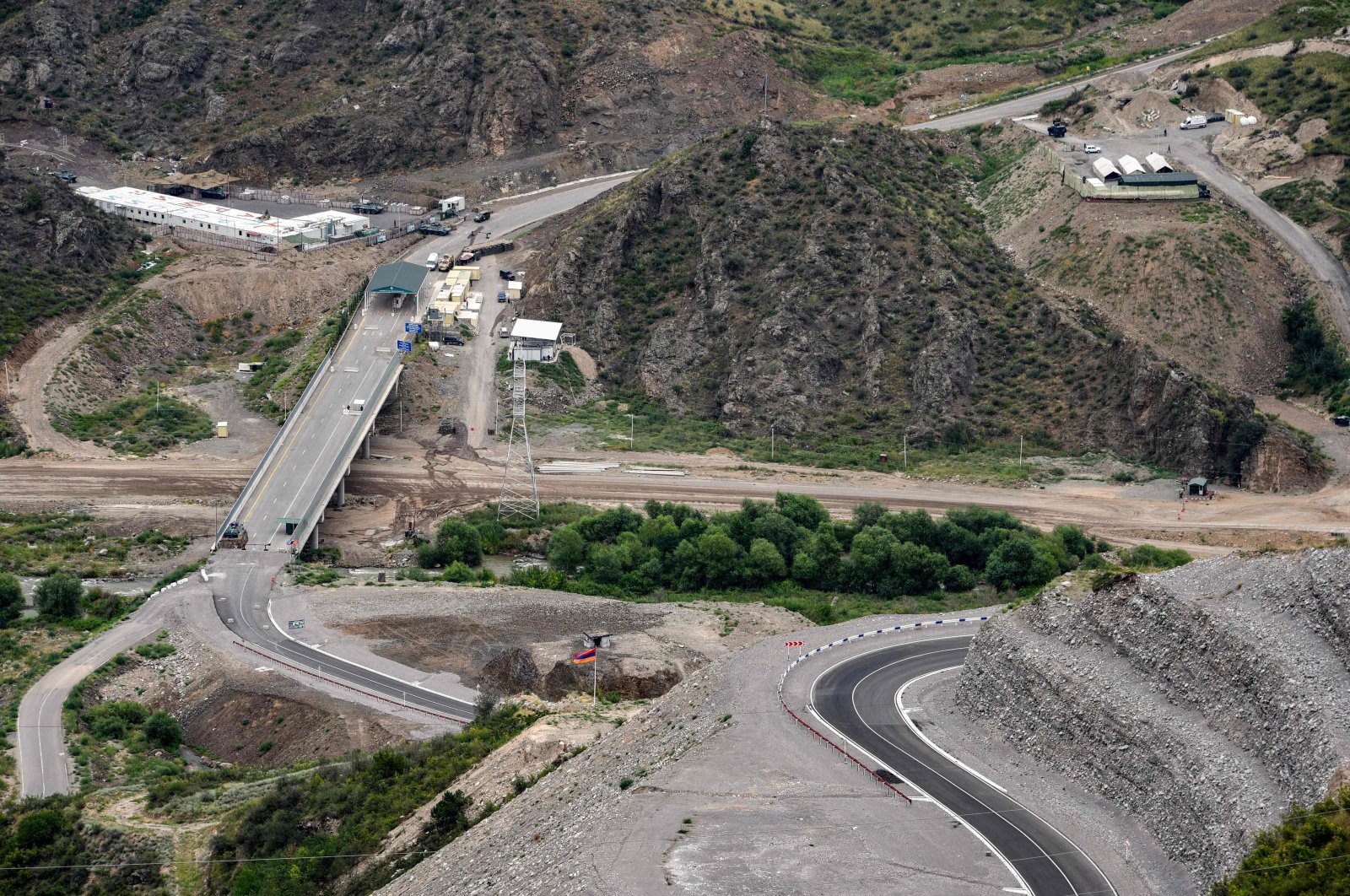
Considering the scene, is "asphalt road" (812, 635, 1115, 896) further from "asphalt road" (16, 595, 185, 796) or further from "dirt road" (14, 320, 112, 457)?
"dirt road" (14, 320, 112, 457)

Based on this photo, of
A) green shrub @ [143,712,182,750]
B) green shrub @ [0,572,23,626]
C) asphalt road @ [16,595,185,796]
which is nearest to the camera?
asphalt road @ [16,595,185,796]

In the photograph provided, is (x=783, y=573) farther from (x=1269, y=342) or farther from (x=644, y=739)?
(x=1269, y=342)

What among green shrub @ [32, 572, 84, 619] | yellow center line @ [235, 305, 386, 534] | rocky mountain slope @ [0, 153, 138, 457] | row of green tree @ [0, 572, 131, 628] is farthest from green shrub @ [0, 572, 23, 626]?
rocky mountain slope @ [0, 153, 138, 457]

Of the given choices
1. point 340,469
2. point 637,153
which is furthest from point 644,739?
point 637,153

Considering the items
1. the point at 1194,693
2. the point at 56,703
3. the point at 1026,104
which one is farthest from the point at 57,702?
the point at 1026,104

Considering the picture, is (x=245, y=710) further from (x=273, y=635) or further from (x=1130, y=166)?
(x=1130, y=166)

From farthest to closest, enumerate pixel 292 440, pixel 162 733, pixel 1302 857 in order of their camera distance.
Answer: pixel 292 440
pixel 162 733
pixel 1302 857
